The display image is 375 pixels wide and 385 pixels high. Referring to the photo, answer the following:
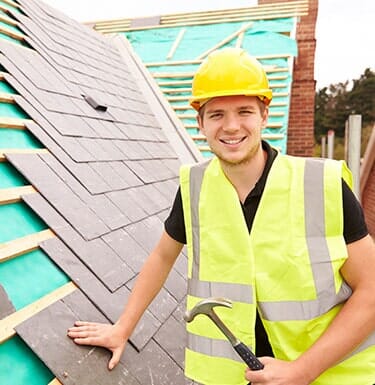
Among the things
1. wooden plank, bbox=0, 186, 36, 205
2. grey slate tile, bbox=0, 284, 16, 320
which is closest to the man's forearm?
grey slate tile, bbox=0, 284, 16, 320

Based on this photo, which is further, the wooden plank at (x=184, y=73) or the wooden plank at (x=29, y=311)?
the wooden plank at (x=184, y=73)

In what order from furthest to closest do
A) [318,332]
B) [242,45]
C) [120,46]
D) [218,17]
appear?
[218,17] < [242,45] < [120,46] < [318,332]

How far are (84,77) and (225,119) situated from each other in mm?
3574

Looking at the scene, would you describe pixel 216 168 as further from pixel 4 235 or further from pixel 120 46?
pixel 120 46

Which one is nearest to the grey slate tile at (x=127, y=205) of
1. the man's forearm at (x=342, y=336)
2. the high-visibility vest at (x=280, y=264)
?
the high-visibility vest at (x=280, y=264)

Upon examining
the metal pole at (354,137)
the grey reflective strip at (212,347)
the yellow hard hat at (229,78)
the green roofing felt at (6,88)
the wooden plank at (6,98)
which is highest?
the metal pole at (354,137)

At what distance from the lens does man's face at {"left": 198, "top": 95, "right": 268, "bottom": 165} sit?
1.51 metres

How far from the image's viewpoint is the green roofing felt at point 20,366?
147 cm

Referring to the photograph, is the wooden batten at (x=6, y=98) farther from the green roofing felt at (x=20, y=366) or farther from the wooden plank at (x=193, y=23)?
the wooden plank at (x=193, y=23)

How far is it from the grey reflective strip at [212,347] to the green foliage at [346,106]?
4244 cm

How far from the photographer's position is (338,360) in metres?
1.44

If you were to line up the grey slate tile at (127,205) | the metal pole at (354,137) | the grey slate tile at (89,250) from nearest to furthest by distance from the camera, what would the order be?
the grey slate tile at (89,250) → the grey slate tile at (127,205) → the metal pole at (354,137)

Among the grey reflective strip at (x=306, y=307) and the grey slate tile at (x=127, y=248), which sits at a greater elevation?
the grey slate tile at (x=127, y=248)

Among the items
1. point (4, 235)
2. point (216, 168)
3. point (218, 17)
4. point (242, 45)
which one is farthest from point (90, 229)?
point (218, 17)
